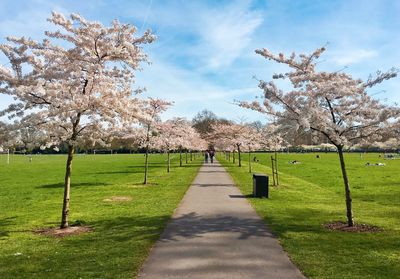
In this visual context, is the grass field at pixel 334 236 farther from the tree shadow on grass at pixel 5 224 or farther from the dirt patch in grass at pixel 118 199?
the tree shadow on grass at pixel 5 224

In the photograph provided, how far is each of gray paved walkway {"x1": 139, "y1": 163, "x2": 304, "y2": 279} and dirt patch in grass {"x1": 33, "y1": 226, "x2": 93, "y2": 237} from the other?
7.72ft

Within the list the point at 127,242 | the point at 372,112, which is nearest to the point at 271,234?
the point at 127,242

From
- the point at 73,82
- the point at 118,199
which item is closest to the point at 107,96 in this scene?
the point at 73,82

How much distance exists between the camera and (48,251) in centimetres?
868

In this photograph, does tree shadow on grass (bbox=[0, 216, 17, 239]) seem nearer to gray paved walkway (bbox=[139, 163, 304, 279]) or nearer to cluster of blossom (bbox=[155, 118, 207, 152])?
gray paved walkway (bbox=[139, 163, 304, 279])

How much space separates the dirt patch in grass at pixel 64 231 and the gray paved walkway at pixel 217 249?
2.35 m

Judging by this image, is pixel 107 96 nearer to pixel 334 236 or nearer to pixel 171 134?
pixel 334 236

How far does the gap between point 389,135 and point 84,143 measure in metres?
8.69

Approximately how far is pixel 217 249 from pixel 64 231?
4.67m

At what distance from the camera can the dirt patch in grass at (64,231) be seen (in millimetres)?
10440

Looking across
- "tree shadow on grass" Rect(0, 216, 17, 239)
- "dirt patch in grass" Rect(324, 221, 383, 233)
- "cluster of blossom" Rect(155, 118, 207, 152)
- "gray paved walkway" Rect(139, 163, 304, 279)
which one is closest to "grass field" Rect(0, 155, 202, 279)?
"tree shadow on grass" Rect(0, 216, 17, 239)

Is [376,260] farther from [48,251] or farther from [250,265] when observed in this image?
[48,251]

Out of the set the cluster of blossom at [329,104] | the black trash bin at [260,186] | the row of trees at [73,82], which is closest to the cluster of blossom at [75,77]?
the row of trees at [73,82]

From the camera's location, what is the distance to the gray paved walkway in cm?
689
